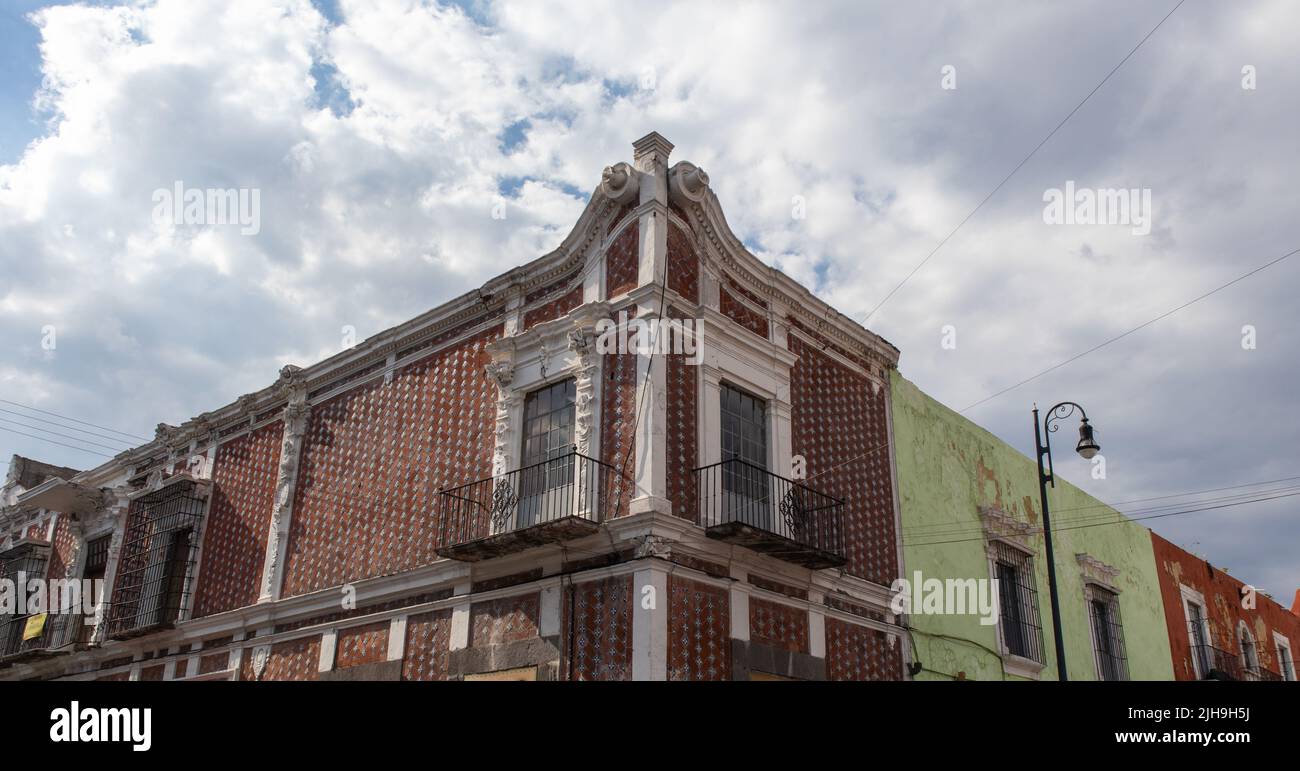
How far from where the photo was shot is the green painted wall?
15023 mm

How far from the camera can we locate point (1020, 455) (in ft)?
60.8

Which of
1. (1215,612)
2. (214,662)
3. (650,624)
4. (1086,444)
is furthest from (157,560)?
(1215,612)

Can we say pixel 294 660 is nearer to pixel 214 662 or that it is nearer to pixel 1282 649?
pixel 214 662

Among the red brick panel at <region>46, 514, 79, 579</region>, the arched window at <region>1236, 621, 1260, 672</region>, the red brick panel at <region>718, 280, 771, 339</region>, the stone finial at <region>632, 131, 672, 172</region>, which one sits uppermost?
the stone finial at <region>632, 131, 672, 172</region>

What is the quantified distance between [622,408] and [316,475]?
6635 mm

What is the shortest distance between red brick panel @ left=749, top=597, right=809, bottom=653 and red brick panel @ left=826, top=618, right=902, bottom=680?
1.73 ft

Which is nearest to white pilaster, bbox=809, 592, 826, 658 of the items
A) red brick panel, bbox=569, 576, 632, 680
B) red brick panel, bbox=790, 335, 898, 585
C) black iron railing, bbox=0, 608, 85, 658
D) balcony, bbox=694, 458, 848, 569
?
balcony, bbox=694, 458, 848, 569

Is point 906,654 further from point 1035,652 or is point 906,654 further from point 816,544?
point 1035,652

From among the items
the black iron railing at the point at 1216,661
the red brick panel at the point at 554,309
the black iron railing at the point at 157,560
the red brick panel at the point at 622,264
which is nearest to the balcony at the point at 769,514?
the red brick panel at the point at 622,264

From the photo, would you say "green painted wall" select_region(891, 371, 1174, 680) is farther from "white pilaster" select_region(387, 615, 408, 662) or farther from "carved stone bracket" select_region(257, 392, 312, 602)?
"carved stone bracket" select_region(257, 392, 312, 602)
